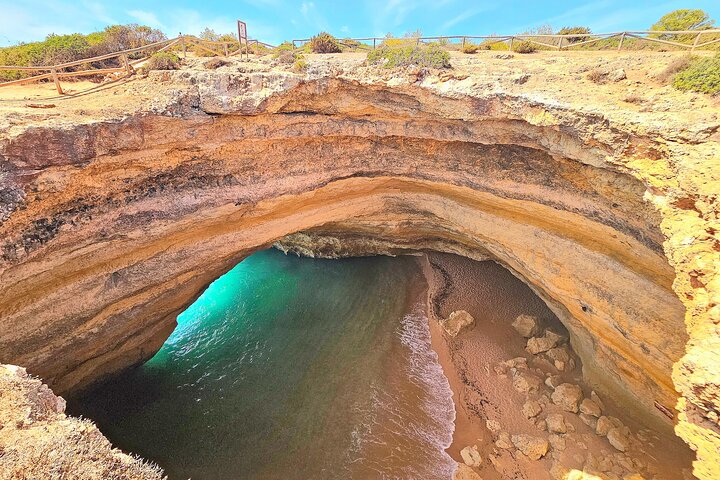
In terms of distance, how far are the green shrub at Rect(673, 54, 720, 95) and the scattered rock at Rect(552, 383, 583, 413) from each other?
809cm

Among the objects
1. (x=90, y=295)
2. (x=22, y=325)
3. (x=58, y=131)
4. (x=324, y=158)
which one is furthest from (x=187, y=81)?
(x=22, y=325)

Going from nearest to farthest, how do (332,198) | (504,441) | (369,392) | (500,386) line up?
(504,441) < (500,386) < (369,392) < (332,198)

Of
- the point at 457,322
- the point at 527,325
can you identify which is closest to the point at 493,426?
the point at 457,322

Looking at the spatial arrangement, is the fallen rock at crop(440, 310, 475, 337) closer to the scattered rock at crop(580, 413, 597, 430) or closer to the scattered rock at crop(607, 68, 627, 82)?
the scattered rock at crop(580, 413, 597, 430)

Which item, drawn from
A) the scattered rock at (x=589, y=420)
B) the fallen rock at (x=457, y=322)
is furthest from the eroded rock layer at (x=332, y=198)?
Answer: the fallen rock at (x=457, y=322)

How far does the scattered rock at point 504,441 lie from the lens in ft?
31.1

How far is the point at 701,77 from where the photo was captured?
21.6ft

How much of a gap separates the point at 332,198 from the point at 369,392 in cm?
651

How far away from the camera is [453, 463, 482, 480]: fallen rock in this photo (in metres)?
8.98

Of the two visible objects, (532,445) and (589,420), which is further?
(589,420)

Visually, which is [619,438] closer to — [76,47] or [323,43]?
[323,43]

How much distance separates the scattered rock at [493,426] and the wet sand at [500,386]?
0.09 metres

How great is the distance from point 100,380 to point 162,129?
8.50 meters

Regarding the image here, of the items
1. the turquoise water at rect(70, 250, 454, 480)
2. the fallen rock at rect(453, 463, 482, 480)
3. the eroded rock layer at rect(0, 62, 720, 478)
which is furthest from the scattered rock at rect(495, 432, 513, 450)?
the eroded rock layer at rect(0, 62, 720, 478)
